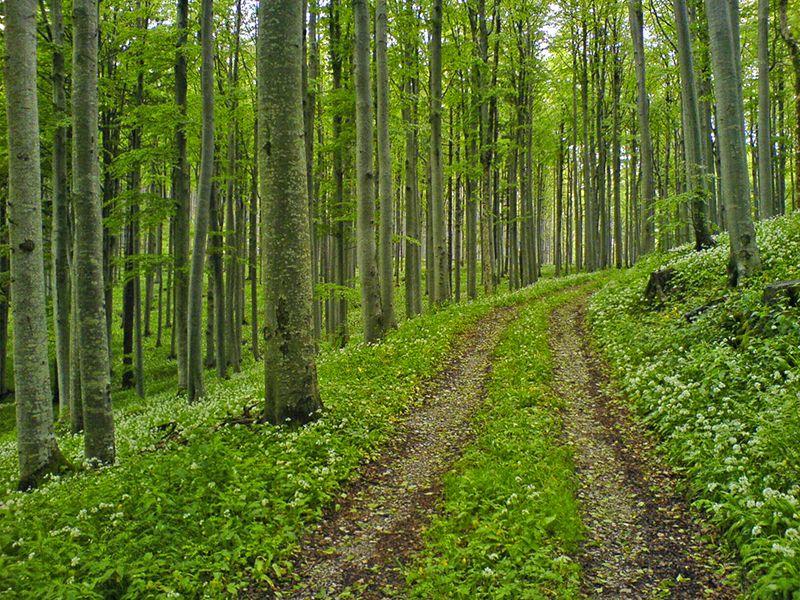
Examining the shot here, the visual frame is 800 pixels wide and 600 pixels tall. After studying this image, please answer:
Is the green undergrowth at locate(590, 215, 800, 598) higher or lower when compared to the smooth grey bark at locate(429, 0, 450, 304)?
lower

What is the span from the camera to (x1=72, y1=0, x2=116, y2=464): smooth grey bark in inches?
281

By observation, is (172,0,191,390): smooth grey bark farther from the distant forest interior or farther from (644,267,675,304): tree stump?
(644,267,675,304): tree stump

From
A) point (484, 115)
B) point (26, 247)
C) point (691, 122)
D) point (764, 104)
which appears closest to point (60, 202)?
point (26, 247)

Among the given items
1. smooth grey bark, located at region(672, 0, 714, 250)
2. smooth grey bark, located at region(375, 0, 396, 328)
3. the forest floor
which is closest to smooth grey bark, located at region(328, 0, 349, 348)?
smooth grey bark, located at region(375, 0, 396, 328)

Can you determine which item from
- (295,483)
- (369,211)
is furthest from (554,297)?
(295,483)

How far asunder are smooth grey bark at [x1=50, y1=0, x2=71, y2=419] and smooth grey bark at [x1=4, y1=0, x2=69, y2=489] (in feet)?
18.3

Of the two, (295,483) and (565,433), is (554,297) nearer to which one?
(565,433)

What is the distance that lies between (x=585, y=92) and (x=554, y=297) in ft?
46.7

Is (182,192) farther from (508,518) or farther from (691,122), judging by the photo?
(691,122)

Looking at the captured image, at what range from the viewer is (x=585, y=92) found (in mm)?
27344

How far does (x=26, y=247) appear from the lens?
664 centimetres

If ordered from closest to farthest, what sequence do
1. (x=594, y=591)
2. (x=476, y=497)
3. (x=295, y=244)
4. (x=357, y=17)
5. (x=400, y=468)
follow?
(x=594, y=591), (x=476, y=497), (x=400, y=468), (x=295, y=244), (x=357, y=17)

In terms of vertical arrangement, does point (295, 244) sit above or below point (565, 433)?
above

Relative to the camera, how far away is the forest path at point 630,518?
171 inches
